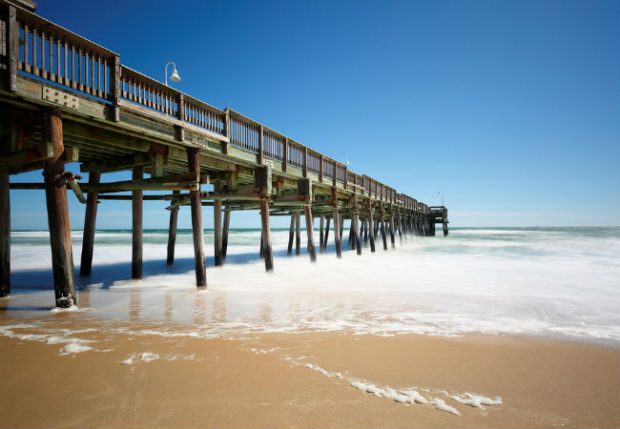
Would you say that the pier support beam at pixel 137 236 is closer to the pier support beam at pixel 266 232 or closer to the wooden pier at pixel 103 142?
the wooden pier at pixel 103 142

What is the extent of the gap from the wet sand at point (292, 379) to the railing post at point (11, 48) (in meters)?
3.58

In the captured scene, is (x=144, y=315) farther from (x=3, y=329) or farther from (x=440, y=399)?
(x=440, y=399)

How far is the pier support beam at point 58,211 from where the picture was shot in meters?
5.29

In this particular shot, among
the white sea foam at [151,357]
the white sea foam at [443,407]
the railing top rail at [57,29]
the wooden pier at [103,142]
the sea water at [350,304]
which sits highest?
the railing top rail at [57,29]

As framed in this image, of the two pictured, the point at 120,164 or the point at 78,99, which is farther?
the point at 120,164

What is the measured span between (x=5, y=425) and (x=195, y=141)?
6.73m

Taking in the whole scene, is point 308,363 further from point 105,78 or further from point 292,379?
point 105,78

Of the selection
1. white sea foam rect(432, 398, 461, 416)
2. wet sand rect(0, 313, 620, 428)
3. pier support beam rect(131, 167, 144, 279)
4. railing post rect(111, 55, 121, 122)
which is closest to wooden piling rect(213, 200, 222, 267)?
pier support beam rect(131, 167, 144, 279)

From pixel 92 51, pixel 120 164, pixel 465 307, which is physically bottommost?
pixel 465 307

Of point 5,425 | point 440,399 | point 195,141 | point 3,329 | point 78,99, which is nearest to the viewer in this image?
point 5,425

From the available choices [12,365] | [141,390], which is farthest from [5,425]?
[12,365]

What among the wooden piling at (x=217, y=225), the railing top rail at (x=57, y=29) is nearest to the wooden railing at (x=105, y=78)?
the railing top rail at (x=57, y=29)

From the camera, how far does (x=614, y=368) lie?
3.15m

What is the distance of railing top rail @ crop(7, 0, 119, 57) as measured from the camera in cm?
487
